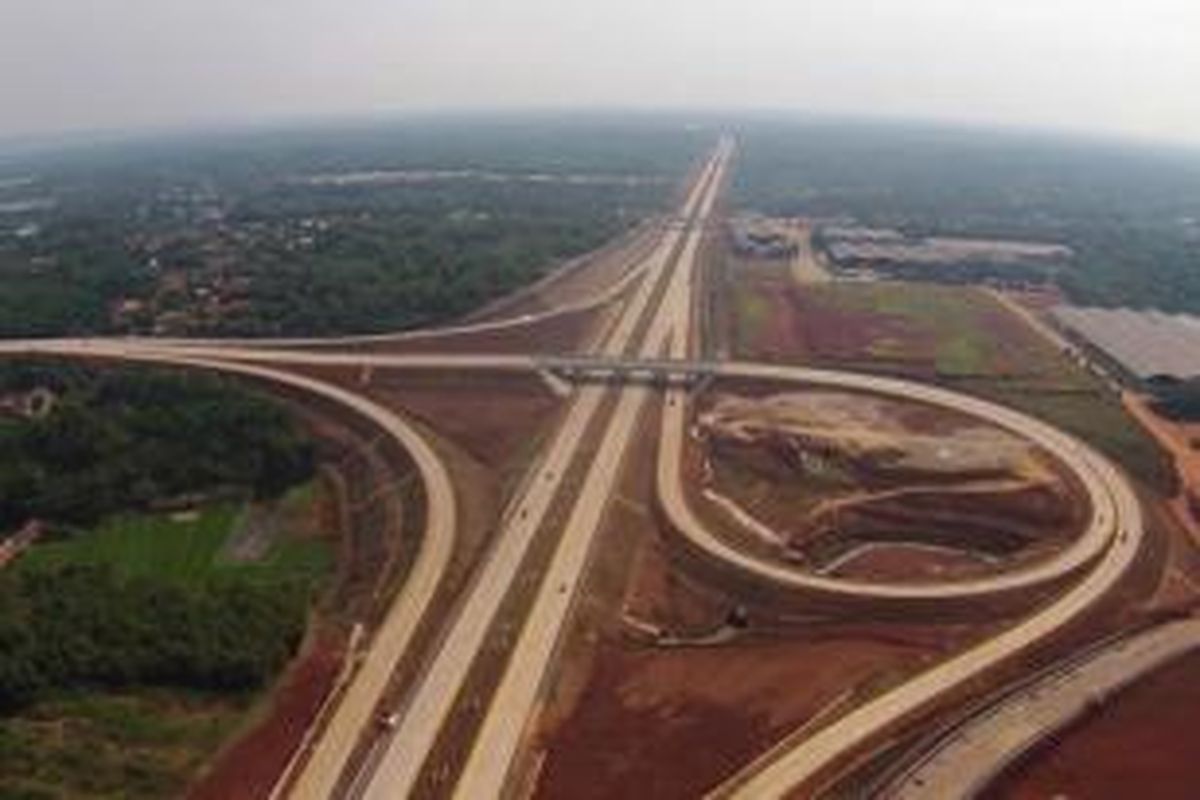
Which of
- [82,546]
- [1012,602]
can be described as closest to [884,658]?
[1012,602]

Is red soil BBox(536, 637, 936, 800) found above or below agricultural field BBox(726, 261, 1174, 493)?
above

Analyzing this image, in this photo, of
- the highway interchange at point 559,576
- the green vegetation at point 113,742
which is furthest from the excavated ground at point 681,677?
the green vegetation at point 113,742

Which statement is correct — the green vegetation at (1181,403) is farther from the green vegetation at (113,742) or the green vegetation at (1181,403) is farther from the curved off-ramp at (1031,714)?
the green vegetation at (113,742)

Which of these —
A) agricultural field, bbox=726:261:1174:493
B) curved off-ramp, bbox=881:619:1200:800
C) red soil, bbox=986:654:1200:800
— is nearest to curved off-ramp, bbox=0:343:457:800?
curved off-ramp, bbox=881:619:1200:800

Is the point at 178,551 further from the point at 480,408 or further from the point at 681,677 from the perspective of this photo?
the point at 681,677

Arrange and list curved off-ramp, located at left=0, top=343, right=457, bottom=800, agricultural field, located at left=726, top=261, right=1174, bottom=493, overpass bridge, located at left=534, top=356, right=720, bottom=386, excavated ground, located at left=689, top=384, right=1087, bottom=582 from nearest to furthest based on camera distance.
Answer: curved off-ramp, located at left=0, top=343, right=457, bottom=800 < excavated ground, located at left=689, top=384, right=1087, bottom=582 < agricultural field, located at left=726, top=261, right=1174, bottom=493 < overpass bridge, located at left=534, top=356, right=720, bottom=386

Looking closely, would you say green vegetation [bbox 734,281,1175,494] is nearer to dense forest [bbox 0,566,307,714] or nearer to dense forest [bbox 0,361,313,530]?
dense forest [bbox 0,361,313,530]
